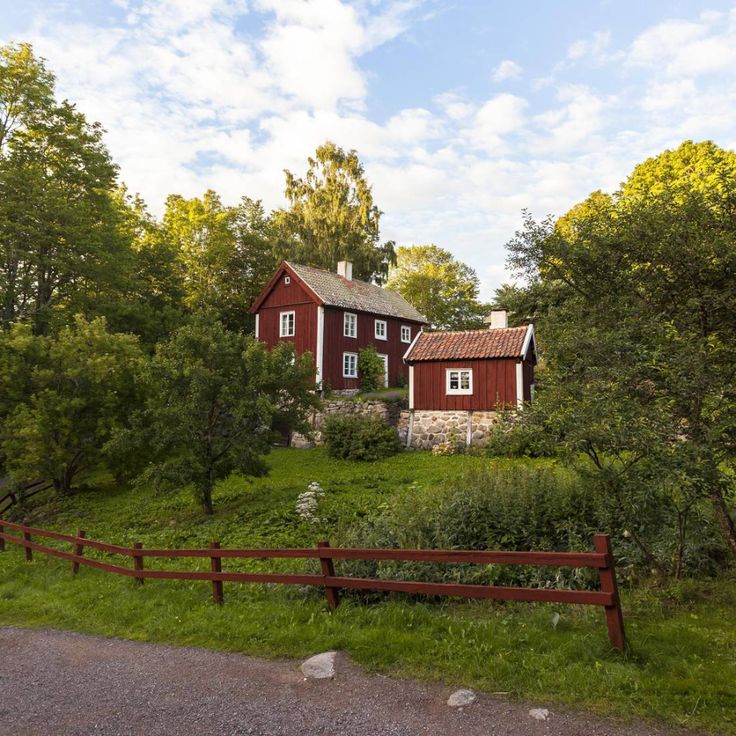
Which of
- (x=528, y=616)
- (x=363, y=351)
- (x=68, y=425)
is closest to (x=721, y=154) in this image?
(x=363, y=351)

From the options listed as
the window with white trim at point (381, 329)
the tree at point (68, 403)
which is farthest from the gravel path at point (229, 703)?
the window with white trim at point (381, 329)

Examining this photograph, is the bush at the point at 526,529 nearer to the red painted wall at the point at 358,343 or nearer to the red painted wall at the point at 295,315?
the red painted wall at the point at 358,343

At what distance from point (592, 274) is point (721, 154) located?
31.1m

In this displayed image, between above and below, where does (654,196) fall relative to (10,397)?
above

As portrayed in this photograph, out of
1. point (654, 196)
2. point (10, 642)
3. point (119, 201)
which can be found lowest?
point (10, 642)

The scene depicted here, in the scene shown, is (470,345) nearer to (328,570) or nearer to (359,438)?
(359,438)

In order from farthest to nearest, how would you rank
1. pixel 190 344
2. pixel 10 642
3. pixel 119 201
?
pixel 119 201, pixel 190 344, pixel 10 642

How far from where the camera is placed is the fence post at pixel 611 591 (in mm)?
5199

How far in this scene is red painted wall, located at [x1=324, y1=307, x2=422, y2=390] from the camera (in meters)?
29.5

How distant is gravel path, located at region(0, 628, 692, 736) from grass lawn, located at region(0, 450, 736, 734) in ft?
0.99

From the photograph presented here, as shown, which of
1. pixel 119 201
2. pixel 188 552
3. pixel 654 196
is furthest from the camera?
pixel 119 201

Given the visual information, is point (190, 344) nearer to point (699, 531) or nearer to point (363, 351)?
point (699, 531)

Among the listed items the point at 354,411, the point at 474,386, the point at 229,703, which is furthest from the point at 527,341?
the point at 229,703

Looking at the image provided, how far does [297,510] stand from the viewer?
1373 cm
